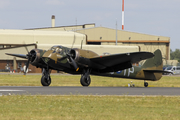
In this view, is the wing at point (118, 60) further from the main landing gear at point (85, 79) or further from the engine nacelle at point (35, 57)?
the engine nacelle at point (35, 57)

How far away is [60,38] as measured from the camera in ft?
286

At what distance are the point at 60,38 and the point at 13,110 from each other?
75766 mm

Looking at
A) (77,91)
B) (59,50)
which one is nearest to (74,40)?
(59,50)

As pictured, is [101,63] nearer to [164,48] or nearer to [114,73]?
[114,73]

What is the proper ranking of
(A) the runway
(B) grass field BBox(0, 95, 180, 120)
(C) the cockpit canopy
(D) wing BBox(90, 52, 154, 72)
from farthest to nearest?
(C) the cockpit canopy, (D) wing BBox(90, 52, 154, 72), (A) the runway, (B) grass field BBox(0, 95, 180, 120)

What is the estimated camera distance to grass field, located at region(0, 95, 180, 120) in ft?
36.0

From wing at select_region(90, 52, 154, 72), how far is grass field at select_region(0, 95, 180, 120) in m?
7.74

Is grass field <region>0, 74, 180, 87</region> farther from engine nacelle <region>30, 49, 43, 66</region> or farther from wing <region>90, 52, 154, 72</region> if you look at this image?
engine nacelle <region>30, 49, 43, 66</region>

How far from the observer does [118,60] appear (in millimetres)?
25484

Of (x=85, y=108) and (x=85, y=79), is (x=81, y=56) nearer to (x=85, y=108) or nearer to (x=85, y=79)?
(x=85, y=79)

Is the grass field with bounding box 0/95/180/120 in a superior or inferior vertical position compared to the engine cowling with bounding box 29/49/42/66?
inferior

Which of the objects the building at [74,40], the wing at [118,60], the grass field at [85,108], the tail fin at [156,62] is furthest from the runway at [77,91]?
the building at [74,40]

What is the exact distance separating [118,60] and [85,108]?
13020 millimetres

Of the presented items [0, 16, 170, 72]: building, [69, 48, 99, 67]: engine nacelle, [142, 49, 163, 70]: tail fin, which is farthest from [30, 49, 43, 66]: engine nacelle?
[0, 16, 170, 72]: building
